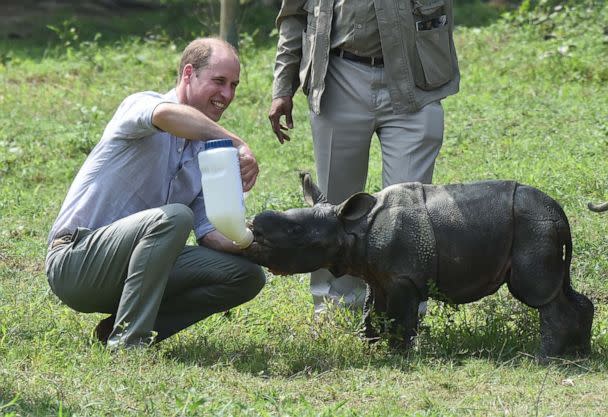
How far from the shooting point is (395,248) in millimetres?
5426

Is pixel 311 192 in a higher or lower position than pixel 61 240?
higher

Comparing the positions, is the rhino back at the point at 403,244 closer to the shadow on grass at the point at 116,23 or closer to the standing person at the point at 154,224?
the standing person at the point at 154,224

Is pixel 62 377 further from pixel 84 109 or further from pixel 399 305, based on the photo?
pixel 84 109

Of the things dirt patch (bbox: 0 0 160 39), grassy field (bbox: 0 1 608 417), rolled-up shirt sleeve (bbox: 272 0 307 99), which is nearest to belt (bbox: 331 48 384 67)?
rolled-up shirt sleeve (bbox: 272 0 307 99)

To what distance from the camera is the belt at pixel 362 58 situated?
19.5 feet

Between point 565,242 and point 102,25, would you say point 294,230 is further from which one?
point 102,25

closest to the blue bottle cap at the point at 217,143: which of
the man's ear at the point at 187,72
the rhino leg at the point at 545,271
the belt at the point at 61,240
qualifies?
the man's ear at the point at 187,72

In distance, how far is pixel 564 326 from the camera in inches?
212

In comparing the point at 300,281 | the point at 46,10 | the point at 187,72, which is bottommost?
the point at 300,281

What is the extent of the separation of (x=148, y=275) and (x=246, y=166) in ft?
2.27

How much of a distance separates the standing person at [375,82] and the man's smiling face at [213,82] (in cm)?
60

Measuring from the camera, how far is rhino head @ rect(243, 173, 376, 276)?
5469mm

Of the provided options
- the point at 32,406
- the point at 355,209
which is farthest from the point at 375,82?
the point at 32,406

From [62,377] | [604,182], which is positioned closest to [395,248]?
[62,377]
